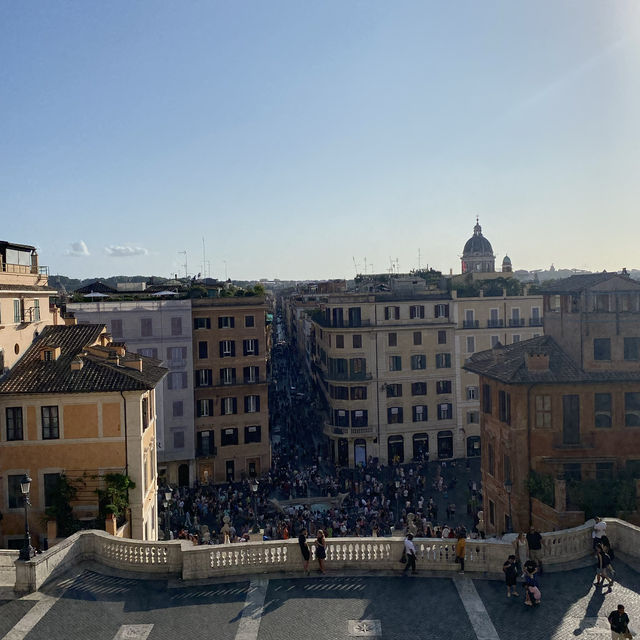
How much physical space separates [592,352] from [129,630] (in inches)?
1089

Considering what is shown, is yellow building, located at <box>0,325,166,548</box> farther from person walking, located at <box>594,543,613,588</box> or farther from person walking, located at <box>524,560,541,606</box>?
person walking, located at <box>594,543,613,588</box>

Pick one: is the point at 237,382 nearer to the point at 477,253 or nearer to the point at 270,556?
the point at 270,556

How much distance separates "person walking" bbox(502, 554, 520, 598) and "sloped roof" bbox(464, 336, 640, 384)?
55.0 ft

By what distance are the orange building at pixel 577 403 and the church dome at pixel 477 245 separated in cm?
12450

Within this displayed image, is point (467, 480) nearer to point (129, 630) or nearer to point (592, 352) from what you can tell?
point (592, 352)

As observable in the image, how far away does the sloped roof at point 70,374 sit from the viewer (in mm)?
33094

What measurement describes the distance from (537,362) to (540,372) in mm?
560

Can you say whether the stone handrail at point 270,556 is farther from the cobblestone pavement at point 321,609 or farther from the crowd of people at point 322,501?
the crowd of people at point 322,501

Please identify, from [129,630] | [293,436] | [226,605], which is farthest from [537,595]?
[293,436]

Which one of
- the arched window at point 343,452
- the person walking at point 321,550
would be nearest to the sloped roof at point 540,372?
the person walking at point 321,550

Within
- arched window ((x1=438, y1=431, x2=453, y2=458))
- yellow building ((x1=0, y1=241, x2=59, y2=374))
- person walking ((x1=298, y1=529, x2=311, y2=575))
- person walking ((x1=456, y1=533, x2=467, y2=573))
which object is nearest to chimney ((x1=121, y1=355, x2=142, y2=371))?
yellow building ((x1=0, y1=241, x2=59, y2=374))

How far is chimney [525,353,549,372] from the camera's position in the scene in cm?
3780

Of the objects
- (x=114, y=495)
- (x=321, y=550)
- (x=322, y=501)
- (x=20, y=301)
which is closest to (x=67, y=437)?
(x=114, y=495)

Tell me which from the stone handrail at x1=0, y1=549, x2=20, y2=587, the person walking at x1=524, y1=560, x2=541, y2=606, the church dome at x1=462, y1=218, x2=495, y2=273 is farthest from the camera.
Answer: the church dome at x1=462, y1=218, x2=495, y2=273
